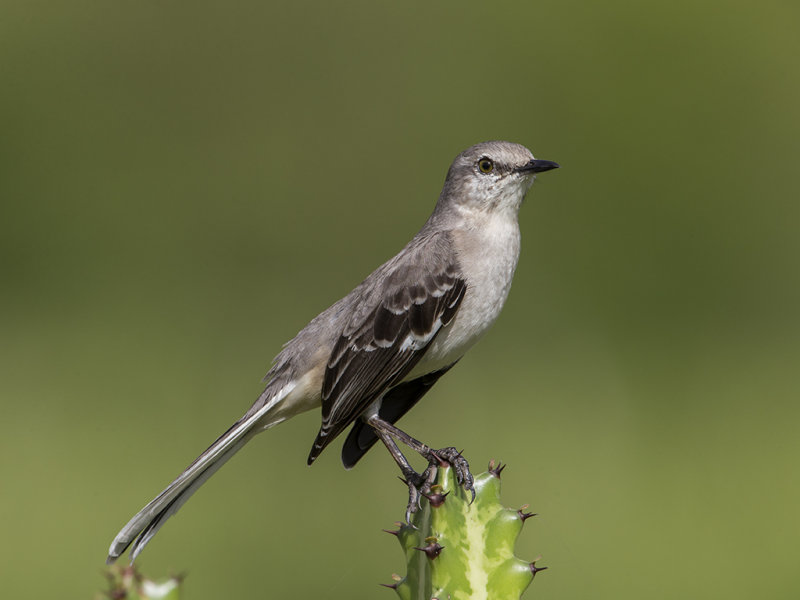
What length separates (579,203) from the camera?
7.23 metres

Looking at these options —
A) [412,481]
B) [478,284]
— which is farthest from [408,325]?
[412,481]

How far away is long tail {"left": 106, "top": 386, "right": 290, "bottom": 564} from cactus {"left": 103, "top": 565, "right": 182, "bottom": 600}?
51.1 inches

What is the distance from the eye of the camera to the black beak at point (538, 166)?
355 centimetres

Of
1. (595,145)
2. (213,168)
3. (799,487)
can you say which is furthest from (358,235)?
(799,487)

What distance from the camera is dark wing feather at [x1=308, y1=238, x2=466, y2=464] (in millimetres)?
3416

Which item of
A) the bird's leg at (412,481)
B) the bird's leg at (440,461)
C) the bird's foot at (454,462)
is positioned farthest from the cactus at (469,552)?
the bird's leg at (412,481)

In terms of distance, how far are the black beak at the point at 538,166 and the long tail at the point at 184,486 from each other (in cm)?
123

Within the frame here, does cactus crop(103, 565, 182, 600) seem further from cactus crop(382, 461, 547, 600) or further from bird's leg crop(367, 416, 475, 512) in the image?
bird's leg crop(367, 416, 475, 512)

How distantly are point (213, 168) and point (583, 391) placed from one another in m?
3.36

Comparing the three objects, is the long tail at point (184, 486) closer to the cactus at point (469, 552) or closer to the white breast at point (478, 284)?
the white breast at point (478, 284)

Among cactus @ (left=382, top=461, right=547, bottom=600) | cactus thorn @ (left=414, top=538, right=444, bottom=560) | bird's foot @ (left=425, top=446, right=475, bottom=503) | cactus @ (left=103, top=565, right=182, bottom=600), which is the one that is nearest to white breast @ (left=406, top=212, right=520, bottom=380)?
bird's foot @ (left=425, top=446, right=475, bottom=503)

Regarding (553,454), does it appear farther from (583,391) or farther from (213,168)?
→ (213,168)

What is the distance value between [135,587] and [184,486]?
1.62 m

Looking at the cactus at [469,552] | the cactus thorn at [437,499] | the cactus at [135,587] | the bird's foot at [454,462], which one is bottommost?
the cactus at [135,587]
